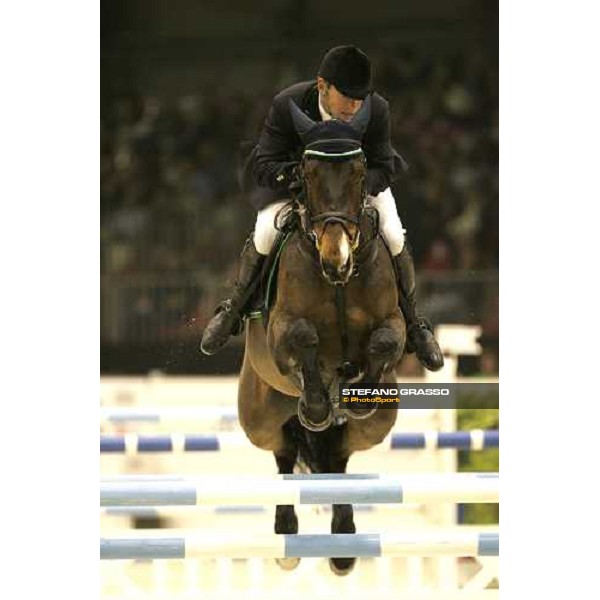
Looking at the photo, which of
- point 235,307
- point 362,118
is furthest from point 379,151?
point 235,307

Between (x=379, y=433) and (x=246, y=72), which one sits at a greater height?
(x=246, y=72)

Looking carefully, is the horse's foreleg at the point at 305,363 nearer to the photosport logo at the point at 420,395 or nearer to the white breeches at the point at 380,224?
the photosport logo at the point at 420,395

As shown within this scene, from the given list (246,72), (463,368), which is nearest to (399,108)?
(246,72)

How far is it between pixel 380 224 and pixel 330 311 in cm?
33

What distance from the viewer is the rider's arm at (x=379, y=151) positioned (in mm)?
3500

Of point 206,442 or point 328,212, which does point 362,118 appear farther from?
point 206,442

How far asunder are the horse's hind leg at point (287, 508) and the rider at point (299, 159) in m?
0.45

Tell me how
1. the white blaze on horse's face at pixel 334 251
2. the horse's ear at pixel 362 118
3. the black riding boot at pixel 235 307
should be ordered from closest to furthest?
the white blaze on horse's face at pixel 334 251 → the horse's ear at pixel 362 118 → the black riding boot at pixel 235 307

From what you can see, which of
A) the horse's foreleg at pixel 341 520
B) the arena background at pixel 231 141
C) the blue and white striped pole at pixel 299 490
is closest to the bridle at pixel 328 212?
the arena background at pixel 231 141

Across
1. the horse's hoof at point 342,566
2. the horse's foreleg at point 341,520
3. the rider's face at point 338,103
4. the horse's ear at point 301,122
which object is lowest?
the horse's hoof at point 342,566
